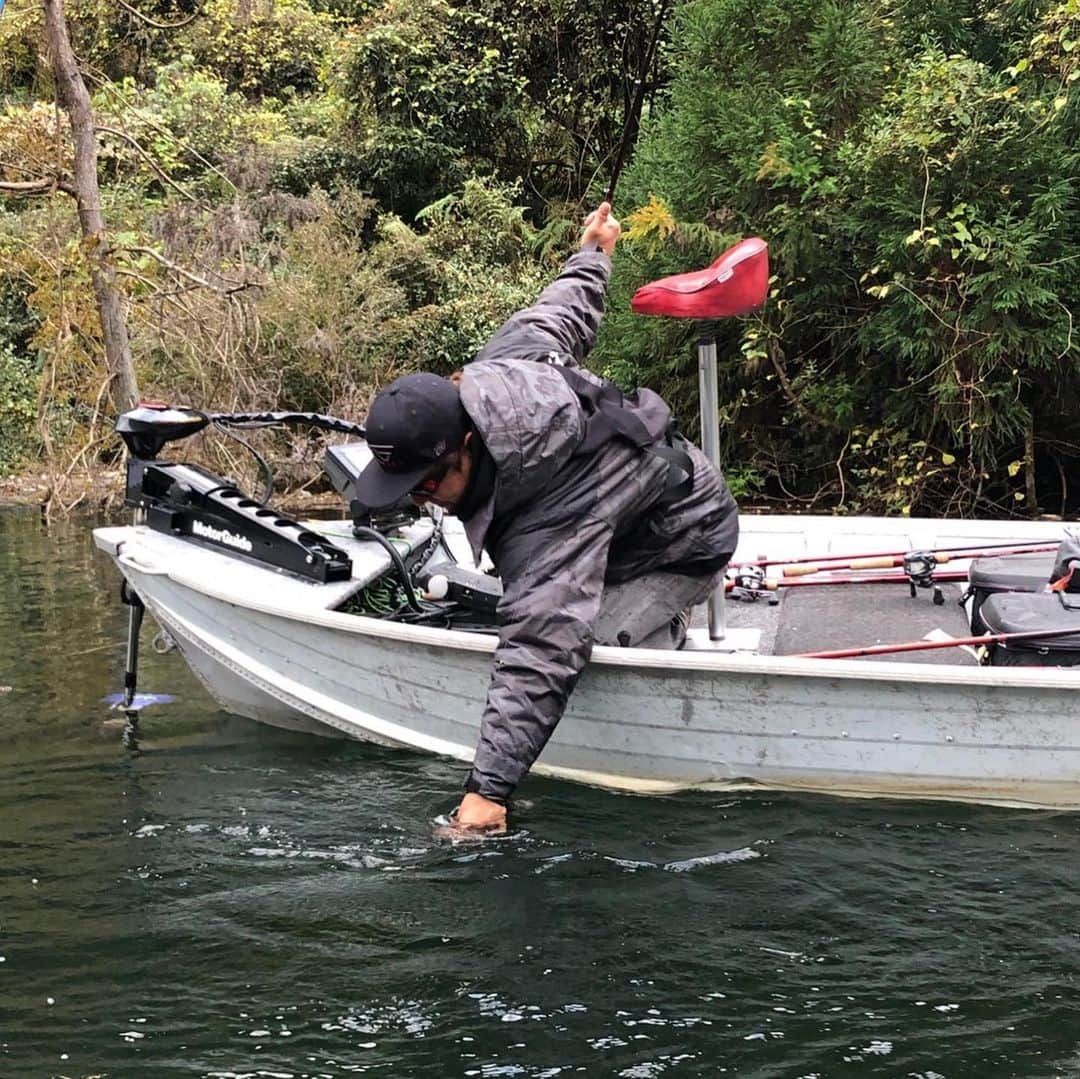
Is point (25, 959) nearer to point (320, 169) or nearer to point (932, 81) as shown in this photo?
point (932, 81)

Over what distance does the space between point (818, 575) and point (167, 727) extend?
285 cm

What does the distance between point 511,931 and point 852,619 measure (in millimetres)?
2146

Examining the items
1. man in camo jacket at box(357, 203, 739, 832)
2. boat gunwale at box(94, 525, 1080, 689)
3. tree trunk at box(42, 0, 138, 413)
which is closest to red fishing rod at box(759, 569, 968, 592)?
man in camo jacket at box(357, 203, 739, 832)

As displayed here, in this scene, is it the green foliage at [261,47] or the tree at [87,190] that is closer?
the tree at [87,190]

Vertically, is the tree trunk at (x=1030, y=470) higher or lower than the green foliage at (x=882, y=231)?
lower

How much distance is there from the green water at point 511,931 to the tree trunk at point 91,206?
19.3 ft

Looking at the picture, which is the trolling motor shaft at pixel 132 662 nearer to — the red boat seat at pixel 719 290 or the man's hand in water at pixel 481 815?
the man's hand in water at pixel 481 815

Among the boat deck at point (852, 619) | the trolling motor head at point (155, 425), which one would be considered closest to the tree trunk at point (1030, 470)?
the boat deck at point (852, 619)

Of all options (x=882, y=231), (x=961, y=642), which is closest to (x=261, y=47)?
(x=882, y=231)

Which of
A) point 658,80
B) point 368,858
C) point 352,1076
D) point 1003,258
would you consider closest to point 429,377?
point 368,858

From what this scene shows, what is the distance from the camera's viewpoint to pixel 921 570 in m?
5.26

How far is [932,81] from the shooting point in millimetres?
8695

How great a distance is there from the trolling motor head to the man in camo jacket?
63.3 inches

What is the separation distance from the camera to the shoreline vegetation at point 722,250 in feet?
28.2
